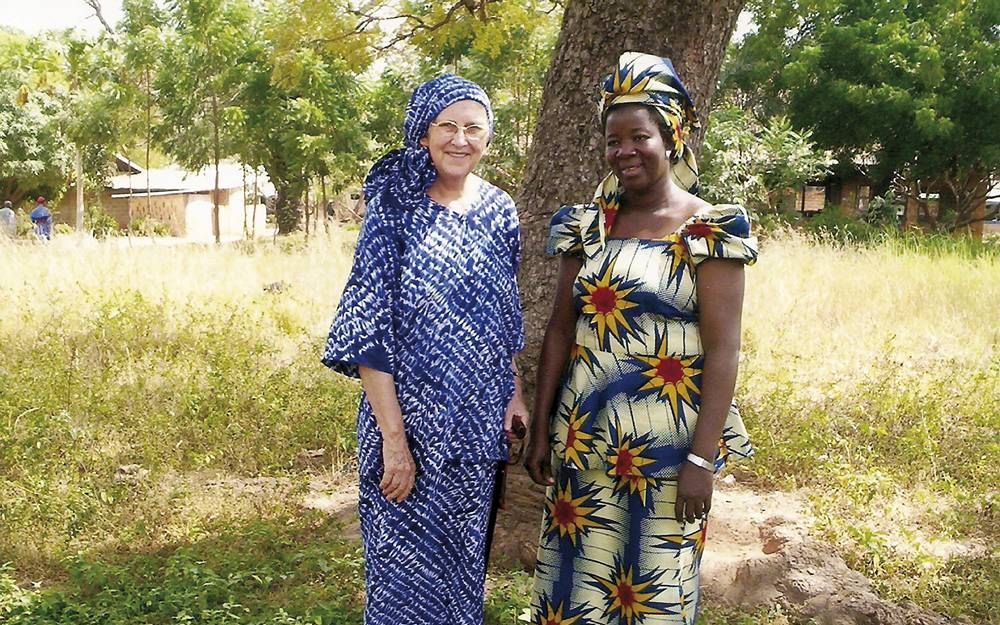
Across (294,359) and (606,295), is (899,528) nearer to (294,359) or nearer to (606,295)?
(606,295)

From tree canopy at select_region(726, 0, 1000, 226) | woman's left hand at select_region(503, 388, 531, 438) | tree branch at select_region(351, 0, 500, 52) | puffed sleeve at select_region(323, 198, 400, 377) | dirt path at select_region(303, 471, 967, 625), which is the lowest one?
dirt path at select_region(303, 471, 967, 625)

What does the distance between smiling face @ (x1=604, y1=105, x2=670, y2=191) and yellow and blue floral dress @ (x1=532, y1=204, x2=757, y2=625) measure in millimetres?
149

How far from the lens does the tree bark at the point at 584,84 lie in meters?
3.47

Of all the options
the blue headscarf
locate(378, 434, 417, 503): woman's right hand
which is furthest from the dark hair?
locate(378, 434, 417, 503): woman's right hand

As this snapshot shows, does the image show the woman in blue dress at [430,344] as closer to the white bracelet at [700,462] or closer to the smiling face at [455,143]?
the smiling face at [455,143]

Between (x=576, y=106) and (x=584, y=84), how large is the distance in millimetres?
91

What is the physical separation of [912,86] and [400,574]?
19162mm

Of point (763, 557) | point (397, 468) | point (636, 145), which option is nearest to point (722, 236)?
point (636, 145)

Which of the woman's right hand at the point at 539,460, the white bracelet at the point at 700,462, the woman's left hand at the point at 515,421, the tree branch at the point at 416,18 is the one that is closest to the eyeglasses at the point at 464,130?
the woman's left hand at the point at 515,421

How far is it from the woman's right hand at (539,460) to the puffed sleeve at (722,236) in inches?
26.7

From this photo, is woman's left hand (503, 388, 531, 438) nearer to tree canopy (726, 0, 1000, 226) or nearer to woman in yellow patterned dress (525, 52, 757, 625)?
woman in yellow patterned dress (525, 52, 757, 625)

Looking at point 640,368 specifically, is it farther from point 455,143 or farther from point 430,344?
point 455,143

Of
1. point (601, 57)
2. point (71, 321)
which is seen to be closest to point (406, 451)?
point (601, 57)

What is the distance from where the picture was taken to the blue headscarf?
2.23 meters
